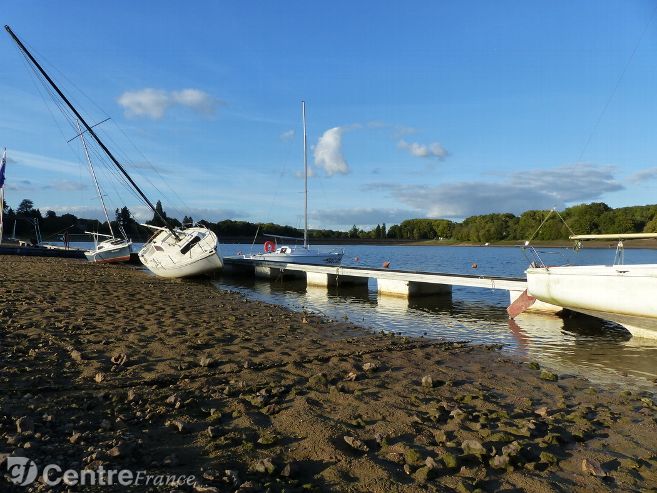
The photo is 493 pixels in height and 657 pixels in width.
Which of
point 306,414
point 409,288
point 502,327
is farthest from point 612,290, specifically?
point 409,288

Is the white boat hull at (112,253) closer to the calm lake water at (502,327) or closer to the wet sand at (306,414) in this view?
the calm lake water at (502,327)

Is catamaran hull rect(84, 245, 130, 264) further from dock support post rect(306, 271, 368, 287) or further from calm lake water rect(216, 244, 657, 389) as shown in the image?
dock support post rect(306, 271, 368, 287)

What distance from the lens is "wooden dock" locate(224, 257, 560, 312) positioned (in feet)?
67.5

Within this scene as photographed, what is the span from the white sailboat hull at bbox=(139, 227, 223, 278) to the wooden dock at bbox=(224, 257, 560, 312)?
6.15 metres

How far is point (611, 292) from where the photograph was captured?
1295 cm

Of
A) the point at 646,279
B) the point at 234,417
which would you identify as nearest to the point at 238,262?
the point at 646,279

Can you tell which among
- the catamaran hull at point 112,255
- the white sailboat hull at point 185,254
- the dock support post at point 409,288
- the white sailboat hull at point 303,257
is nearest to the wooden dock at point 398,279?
the dock support post at point 409,288

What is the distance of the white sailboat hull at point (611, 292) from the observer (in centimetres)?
1230

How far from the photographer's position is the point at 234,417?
5.70 meters

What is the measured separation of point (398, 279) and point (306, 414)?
1908 centimetres

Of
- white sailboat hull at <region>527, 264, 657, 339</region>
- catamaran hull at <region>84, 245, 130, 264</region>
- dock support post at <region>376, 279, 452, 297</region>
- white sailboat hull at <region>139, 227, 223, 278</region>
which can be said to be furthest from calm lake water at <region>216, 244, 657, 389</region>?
catamaran hull at <region>84, 245, 130, 264</region>

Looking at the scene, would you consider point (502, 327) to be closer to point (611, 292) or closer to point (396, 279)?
point (611, 292)

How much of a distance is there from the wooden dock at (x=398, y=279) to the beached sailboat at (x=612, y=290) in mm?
3404

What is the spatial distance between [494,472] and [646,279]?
1017 cm
